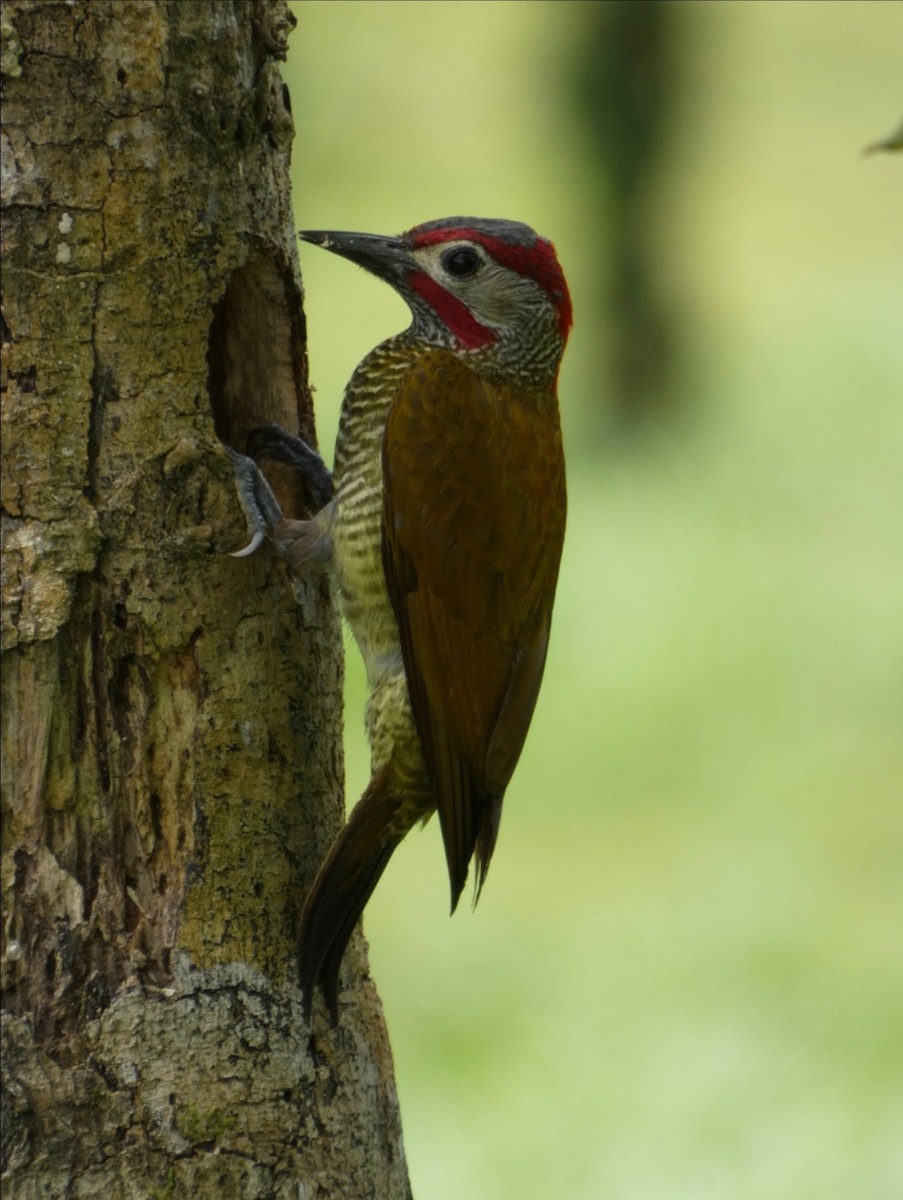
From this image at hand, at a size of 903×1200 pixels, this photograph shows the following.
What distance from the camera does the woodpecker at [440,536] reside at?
9.82ft

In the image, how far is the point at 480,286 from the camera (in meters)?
3.46

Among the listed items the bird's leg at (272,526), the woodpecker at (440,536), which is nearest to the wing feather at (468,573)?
the woodpecker at (440,536)

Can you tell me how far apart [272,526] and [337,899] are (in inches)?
25.2

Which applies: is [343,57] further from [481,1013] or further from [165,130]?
[165,130]

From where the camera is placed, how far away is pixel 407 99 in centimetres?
1141

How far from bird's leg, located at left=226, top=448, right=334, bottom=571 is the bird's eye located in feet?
1.87

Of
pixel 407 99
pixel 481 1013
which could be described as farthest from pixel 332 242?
pixel 407 99

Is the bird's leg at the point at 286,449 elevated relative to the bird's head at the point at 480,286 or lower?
lower

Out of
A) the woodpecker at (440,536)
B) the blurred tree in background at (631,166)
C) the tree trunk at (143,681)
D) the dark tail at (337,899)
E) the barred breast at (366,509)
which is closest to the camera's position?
the tree trunk at (143,681)

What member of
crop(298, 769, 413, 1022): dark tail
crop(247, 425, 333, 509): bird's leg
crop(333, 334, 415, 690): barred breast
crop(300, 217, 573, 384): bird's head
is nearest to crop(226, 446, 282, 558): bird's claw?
crop(247, 425, 333, 509): bird's leg

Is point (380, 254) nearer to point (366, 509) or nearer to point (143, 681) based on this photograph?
point (366, 509)

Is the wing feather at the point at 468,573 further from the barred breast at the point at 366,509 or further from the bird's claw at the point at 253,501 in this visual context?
the bird's claw at the point at 253,501

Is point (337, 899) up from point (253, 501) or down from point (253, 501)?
down

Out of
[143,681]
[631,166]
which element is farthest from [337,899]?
[631,166]
